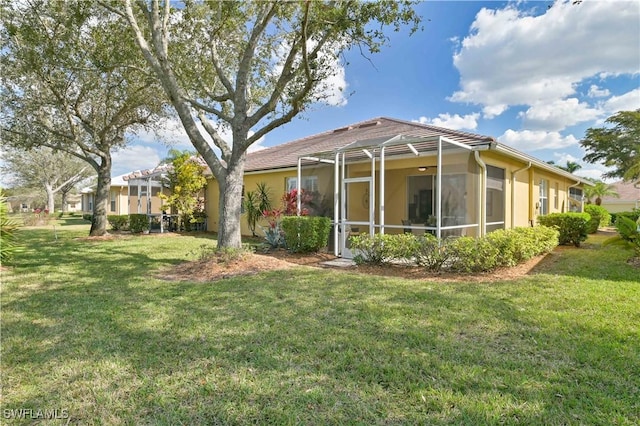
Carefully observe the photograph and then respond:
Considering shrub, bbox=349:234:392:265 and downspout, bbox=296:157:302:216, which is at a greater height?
downspout, bbox=296:157:302:216

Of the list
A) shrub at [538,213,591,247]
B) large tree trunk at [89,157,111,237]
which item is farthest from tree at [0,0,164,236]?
shrub at [538,213,591,247]

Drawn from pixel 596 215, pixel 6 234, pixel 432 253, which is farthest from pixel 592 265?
pixel 596 215

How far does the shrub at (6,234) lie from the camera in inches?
327

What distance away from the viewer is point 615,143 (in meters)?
28.4

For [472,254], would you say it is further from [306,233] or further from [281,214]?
[281,214]

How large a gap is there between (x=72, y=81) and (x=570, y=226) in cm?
1968

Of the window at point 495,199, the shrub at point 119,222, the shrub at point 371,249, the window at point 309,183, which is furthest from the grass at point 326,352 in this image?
the shrub at point 119,222

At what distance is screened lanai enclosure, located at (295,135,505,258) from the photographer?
29.7ft

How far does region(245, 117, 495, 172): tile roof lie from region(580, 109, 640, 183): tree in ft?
72.0

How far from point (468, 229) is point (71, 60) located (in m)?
13.3

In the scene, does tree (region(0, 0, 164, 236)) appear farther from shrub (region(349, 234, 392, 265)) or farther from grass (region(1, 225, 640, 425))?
shrub (region(349, 234, 392, 265))

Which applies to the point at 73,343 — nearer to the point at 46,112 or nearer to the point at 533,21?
the point at 533,21

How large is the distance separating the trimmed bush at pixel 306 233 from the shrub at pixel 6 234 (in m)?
7.01

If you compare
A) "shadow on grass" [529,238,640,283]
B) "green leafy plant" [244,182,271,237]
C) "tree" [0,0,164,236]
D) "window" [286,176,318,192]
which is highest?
"tree" [0,0,164,236]
